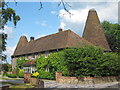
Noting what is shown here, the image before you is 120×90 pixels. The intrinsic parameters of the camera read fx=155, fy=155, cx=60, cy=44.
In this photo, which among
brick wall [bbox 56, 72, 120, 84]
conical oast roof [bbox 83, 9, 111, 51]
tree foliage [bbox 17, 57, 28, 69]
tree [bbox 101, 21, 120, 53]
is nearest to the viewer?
brick wall [bbox 56, 72, 120, 84]

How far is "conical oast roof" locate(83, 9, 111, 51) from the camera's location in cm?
3494

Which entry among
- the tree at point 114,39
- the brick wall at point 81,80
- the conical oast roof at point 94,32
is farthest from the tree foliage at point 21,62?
the tree at point 114,39

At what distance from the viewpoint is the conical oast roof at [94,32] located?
34.9 m

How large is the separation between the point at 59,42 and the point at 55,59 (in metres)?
6.67

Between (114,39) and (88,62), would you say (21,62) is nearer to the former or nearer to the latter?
(88,62)

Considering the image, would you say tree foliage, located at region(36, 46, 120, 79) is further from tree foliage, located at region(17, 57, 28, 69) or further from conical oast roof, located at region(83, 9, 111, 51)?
tree foliage, located at region(17, 57, 28, 69)

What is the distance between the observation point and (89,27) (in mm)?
37156

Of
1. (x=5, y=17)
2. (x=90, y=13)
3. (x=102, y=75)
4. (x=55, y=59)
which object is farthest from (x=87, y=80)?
(x=90, y=13)

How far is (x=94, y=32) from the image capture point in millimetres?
36125

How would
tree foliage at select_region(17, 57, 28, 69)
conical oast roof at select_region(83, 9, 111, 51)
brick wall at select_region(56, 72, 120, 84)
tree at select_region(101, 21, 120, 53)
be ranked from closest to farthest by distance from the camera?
brick wall at select_region(56, 72, 120, 84)
conical oast roof at select_region(83, 9, 111, 51)
tree foliage at select_region(17, 57, 28, 69)
tree at select_region(101, 21, 120, 53)

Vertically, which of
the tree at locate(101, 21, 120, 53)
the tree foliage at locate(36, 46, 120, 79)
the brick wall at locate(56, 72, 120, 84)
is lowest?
the brick wall at locate(56, 72, 120, 84)

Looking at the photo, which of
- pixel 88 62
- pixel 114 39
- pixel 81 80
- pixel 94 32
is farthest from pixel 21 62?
pixel 114 39

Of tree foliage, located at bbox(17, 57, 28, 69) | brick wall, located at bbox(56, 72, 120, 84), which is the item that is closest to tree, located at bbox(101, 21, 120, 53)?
tree foliage, located at bbox(17, 57, 28, 69)

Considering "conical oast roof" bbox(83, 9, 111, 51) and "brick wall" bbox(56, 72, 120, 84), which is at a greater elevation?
"conical oast roof" bbox(83, 9, 111, 51)
